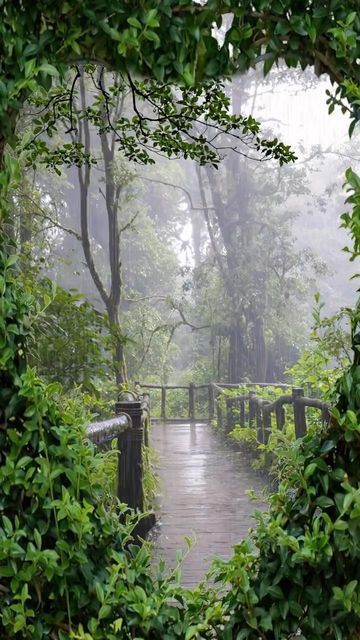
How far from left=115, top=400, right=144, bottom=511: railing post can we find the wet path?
0.95 ft

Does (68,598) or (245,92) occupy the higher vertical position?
(245,92)

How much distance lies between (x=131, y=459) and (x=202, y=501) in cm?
116

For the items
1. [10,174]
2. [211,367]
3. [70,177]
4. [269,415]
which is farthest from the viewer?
[70,177]

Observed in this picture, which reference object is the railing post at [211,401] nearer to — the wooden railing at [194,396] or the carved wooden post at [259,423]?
the wooden railing at [194,396]

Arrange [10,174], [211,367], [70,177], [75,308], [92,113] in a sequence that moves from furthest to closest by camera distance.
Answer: [70,177] → [211,367] → [75,308] → [92,113] → [10,174]

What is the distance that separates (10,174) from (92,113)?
1093mm

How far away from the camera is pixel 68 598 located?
168cm

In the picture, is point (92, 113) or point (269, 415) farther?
point (269, 415)

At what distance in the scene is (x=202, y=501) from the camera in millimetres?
5289

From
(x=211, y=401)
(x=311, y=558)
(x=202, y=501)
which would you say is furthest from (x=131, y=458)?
(x=211, y=401)

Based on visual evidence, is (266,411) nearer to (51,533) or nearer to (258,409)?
(258,409)

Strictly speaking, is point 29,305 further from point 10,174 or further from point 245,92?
point 245,92

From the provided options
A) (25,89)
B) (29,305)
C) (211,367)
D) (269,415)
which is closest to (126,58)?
(25,89)

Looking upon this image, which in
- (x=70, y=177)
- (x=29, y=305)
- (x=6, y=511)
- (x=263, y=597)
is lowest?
(x=263, y=597)
